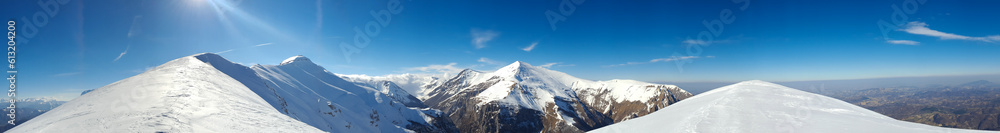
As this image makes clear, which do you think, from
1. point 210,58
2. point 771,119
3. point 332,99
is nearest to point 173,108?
point 771,119

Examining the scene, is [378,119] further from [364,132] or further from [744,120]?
[744,120]

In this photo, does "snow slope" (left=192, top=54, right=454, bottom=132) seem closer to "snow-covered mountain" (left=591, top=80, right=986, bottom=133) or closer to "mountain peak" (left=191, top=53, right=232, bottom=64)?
"mountain peak" (left=191, top=53, right=232, bottom=64)

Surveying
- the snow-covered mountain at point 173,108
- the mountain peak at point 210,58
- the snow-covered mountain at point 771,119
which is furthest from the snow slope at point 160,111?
the snow-covered mountain at point 771,119

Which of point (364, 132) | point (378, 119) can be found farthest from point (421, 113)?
point (364, 132)

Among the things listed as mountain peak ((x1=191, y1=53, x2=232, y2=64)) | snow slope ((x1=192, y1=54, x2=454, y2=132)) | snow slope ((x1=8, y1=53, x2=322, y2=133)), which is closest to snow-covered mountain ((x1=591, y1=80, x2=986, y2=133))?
snow slope ((x1=8, y1=53, x2=322, y2=133))

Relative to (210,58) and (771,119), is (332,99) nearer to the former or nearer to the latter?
(210,58)

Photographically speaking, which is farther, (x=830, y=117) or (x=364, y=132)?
(x=364, y=132)
